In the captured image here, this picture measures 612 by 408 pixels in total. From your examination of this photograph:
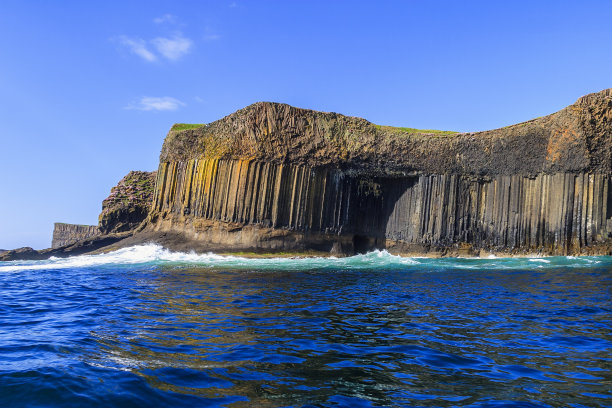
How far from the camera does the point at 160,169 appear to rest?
33062 mm

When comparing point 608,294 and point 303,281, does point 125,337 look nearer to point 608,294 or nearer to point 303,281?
point 303,281

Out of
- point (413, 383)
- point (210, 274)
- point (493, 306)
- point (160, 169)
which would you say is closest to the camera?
point (413, 383)

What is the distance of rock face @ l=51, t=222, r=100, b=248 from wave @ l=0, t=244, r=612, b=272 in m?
23.9

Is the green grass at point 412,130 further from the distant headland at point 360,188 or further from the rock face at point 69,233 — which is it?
the rock face at point 69,233

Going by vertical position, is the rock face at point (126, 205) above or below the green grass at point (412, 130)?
below

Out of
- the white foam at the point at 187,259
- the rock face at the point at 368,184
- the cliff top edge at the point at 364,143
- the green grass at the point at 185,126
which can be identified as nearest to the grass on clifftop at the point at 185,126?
the green grass at the point at 185,126

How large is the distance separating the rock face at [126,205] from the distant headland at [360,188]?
6528 millimetres

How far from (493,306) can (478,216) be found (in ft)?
61.3

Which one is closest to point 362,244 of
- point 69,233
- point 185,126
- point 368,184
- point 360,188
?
point 360,188

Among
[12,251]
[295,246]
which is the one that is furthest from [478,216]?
[12,251]

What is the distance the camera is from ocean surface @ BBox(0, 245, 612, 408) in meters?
5.29

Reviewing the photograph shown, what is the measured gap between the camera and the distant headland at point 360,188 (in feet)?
88.1

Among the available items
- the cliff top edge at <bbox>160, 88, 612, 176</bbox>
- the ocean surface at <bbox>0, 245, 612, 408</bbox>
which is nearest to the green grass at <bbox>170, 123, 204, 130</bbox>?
the cliff top edge at <bbox>160, 88, 612, 176</bbox>

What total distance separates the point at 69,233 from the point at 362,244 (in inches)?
1412
